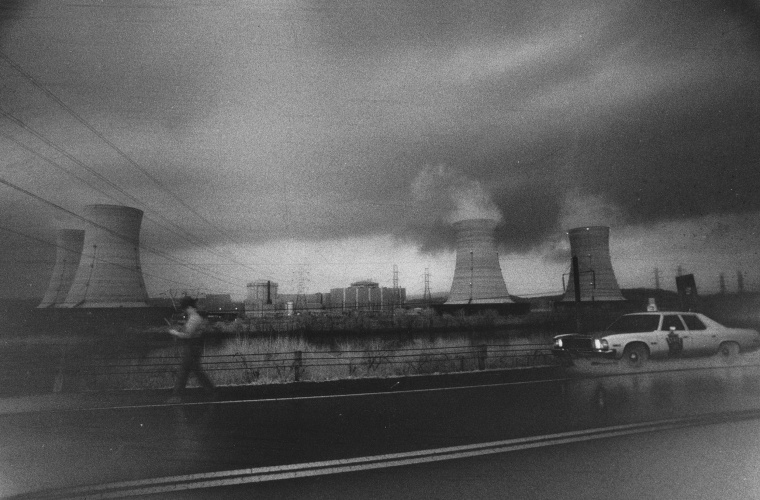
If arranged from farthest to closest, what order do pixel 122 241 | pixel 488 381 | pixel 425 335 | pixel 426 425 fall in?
pixel 425 335 < pixel 122 241 < pixel 488 381 < pixel 426 425

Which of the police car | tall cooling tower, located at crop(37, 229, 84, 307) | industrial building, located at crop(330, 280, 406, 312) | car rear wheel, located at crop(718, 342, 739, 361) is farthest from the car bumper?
industrial building, located at crop(330, 280, 406, 312)

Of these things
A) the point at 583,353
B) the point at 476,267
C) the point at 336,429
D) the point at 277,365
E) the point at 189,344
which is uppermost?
the point at 476,267

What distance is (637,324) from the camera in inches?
372

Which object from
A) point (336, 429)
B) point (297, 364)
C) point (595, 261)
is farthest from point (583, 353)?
point (595, 261)

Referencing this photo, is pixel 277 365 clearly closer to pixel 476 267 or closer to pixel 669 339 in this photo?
pixel 669 339

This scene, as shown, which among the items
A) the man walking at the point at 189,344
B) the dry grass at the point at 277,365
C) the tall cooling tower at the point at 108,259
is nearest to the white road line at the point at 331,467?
the man walking at the point at 189,344

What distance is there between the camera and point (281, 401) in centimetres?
675

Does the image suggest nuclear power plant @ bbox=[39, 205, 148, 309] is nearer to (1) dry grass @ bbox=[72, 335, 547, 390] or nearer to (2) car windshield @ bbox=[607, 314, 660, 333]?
(1) dry grass @ bbox=[72, 335, 547, 390]

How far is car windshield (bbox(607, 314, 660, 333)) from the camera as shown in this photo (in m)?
9.37

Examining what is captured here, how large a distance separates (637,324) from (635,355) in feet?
2.20

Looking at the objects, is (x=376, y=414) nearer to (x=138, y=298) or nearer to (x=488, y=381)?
(x=488, y=381)

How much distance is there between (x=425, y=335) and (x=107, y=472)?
22516 mm

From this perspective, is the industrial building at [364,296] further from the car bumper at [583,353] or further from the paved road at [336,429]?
the paved road at [336,429]

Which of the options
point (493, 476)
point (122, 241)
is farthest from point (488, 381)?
point (122, 241)
